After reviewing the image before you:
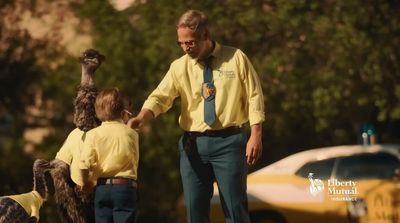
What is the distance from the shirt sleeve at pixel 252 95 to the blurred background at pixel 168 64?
24.7ft

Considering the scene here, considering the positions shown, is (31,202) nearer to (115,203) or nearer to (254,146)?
(115,203)

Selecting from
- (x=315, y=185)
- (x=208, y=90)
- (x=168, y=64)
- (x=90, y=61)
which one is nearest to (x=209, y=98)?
→ (x=208, y=90)

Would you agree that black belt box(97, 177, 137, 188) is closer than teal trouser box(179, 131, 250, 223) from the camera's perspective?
No

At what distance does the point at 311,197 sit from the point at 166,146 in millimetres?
4722

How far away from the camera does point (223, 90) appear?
6.40 meters

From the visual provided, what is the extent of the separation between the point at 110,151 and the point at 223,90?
0.77 meters

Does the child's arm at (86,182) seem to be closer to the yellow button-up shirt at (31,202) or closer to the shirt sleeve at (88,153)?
the shirt sleeve at (88,153)

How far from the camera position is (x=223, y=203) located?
21.4 feet

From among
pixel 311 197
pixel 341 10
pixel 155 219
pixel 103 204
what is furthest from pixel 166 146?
Answer: pixel 103 204

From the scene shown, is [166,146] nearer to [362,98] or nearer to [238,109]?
[362,98]

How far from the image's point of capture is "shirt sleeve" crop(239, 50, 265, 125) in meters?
6.38

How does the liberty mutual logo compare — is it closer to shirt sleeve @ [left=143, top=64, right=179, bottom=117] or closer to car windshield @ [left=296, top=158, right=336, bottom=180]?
car windshield @ [left=296, top=158, right=336, bottom=180]

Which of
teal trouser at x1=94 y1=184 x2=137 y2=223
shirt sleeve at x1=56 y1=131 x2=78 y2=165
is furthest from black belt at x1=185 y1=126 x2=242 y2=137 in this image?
shirt sleeve at x1=56 y1=131 x2=78 y2=165

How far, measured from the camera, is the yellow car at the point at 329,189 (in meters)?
11.1
